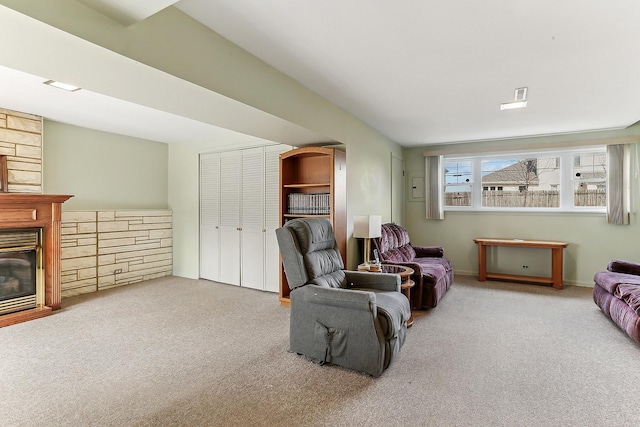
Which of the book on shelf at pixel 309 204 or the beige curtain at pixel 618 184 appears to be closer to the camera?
the book on shelf at pixel 309 204

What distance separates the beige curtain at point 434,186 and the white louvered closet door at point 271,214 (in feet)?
9.95

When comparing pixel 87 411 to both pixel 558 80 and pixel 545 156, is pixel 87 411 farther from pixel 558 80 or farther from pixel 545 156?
pixel 545 156

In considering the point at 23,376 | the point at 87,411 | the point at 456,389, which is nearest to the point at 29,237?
the point at 23,376

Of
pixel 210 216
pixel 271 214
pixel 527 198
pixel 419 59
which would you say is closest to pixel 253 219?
pixel 271 214

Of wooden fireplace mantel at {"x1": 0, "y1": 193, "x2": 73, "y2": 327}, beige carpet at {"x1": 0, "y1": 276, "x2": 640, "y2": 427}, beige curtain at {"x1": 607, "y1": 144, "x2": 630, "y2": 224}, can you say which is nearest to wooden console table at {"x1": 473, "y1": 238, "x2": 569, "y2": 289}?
beige curtain at {"x1": 607, "y1": 144, "x2": 630, "y2": 224}

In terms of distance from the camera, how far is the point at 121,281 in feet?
17.3

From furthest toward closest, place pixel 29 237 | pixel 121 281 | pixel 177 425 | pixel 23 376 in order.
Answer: pixel 121 281 < pixel 29 237 < pixel 23 376 < pixel 177 425

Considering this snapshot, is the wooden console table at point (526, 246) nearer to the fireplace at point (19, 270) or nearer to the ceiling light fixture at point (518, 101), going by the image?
the ceiling light fixture at point (518, 101)

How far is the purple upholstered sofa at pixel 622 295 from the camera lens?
2.98 meters

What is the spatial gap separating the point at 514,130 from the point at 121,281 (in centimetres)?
667

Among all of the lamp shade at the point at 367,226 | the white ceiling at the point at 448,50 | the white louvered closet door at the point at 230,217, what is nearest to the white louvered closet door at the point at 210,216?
the white louvered closet door at the point at 230,217

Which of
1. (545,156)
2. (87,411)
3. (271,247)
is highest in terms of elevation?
(545,156)

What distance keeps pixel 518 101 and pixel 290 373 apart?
3.73m

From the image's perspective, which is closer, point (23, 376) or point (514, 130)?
point (23, 376)
